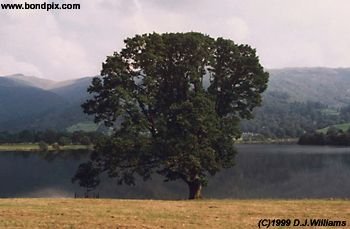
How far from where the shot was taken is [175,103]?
47719 mm

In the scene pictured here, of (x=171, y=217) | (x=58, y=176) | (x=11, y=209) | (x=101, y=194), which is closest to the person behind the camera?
(x=171, y=217)

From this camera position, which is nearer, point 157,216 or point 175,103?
point 157,216

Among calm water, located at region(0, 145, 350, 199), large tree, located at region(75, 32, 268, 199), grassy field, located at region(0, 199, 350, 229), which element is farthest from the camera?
calm water, located at region(0, 145, 350, 199)

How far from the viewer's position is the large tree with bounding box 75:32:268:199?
154 ft

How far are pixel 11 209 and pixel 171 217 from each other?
10.1 metres

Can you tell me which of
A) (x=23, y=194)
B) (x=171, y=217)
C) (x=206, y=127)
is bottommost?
(x=23, y=194)

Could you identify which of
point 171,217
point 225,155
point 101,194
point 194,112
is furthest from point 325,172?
point 171,217

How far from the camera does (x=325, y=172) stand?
326ft

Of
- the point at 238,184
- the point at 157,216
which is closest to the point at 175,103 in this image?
the point at 157,216

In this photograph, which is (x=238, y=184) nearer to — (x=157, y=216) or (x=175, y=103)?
(x=175, y=103)

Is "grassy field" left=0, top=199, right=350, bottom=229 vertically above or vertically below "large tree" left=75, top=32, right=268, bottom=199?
below

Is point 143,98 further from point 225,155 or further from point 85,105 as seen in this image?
point 225,155

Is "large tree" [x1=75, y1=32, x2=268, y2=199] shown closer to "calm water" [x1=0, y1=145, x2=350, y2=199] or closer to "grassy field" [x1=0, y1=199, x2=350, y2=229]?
"grassy field" [x1=0, y1=199, x2=350, y2=229]

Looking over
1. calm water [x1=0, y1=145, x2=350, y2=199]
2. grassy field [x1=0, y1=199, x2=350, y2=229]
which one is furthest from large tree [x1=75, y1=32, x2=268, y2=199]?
calm water [x1=0, y1=145, x2=350, y2=199]
